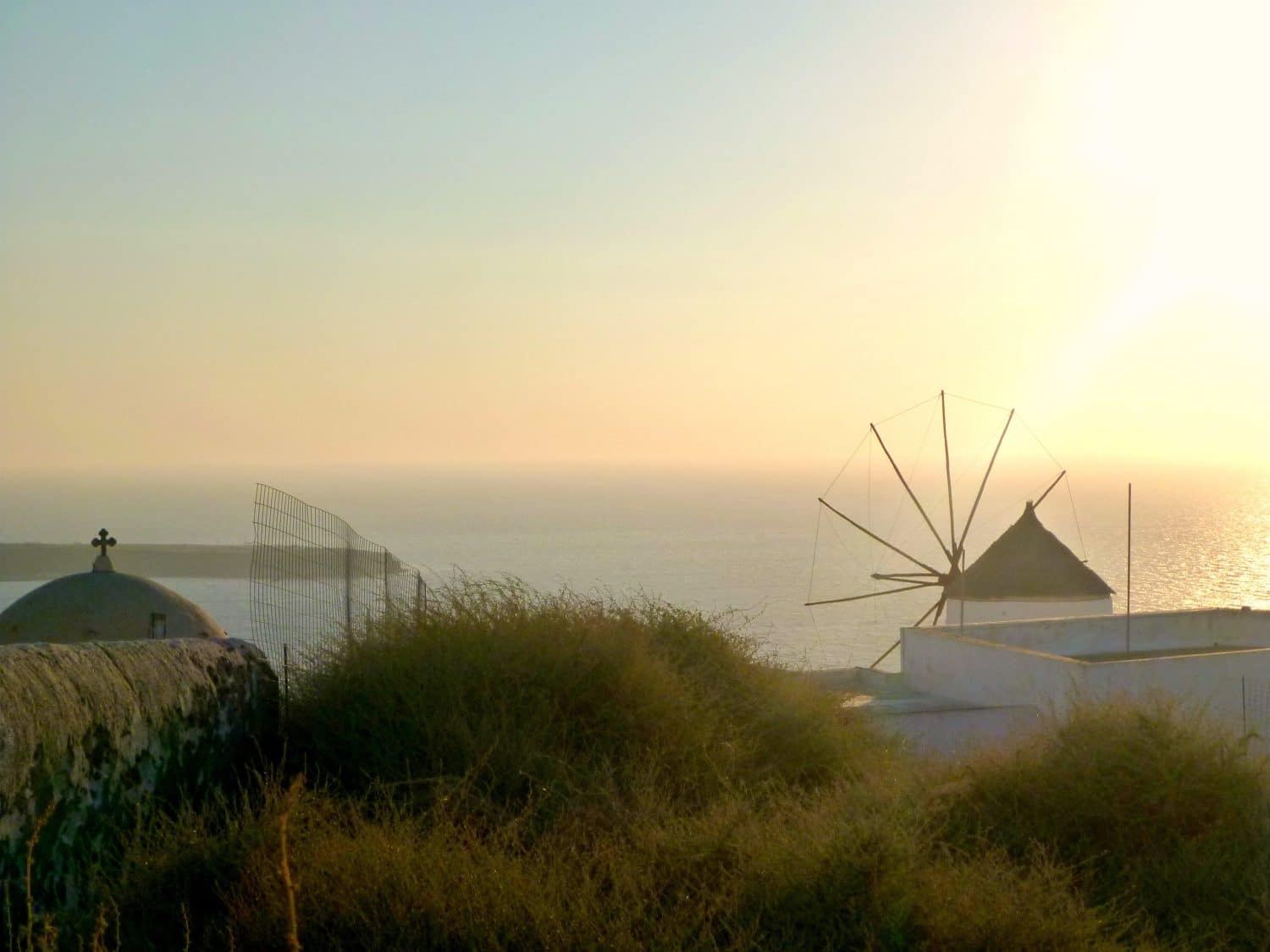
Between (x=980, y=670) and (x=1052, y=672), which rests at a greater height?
(x=1052, y=672)

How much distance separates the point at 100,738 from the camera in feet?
25.6

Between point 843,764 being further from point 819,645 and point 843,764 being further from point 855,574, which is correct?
point 855,574

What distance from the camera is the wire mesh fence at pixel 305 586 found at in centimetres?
1220

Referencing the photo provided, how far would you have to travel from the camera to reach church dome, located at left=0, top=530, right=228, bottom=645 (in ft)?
41.7

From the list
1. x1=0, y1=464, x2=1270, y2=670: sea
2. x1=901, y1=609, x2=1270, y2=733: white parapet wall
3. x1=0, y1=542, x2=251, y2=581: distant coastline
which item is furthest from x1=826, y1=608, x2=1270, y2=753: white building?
x1=0, y1=542, x2=251, y2=581: distant coastline

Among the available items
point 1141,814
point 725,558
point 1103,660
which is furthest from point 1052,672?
point 725,558

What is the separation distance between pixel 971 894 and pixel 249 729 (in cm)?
560

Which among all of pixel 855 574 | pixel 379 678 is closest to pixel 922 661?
pixel 379 678

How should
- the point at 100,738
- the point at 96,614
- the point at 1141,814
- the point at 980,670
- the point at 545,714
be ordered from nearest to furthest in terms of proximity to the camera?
the point at 100,738
the point at 1141,814
the point at 545,714
the point at 96,614
the point at 980,670

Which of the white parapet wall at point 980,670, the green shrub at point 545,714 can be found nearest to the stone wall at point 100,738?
the green shrub at point 545,714

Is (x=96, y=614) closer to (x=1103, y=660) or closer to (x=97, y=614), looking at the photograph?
(x=97, y=614)

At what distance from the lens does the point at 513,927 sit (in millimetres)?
6770

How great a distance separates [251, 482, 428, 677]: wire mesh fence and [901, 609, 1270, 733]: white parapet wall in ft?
29.4

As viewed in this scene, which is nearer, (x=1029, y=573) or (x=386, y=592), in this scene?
(x=386, y=592)
